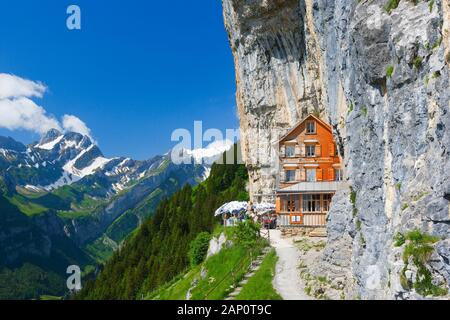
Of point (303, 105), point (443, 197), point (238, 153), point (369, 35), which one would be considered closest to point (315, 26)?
point (303, 105)

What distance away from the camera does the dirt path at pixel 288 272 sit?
97.8 ft

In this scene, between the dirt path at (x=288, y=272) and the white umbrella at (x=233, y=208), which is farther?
the white umbrella at (x=233, y=208)

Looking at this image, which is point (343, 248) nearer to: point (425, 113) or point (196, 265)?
point (425, 113)

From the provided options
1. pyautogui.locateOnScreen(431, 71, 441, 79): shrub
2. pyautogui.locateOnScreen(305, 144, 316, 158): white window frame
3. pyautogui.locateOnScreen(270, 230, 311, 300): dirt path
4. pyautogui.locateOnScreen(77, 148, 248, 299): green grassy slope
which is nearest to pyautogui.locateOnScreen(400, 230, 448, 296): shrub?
pyautogui.locateOnScreen(431, 71, 441, 79): shrub

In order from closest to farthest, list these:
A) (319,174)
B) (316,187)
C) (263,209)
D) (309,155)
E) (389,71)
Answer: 1. (389,71)
2. (316,187)
3. (319,174)
4. (309,155)
5. (263,209)

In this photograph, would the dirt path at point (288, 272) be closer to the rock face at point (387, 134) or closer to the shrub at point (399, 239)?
the rock face at point (387, 134)

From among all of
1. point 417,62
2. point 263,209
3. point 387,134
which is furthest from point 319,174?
point 417,62

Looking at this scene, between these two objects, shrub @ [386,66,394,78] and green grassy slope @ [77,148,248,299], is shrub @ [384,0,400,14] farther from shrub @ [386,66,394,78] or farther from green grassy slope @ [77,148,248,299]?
green grassy slope @ [77,148,248,299]

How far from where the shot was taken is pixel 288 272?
33.7 m

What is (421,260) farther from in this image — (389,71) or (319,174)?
(319,174)

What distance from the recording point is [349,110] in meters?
31.0

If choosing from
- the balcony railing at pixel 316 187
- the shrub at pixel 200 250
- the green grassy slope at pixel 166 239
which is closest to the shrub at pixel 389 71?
the balcony railing at pixel 316 187

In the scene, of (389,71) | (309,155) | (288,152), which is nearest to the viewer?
(389,71)

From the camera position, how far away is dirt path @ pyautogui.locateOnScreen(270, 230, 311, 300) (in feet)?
97.8
